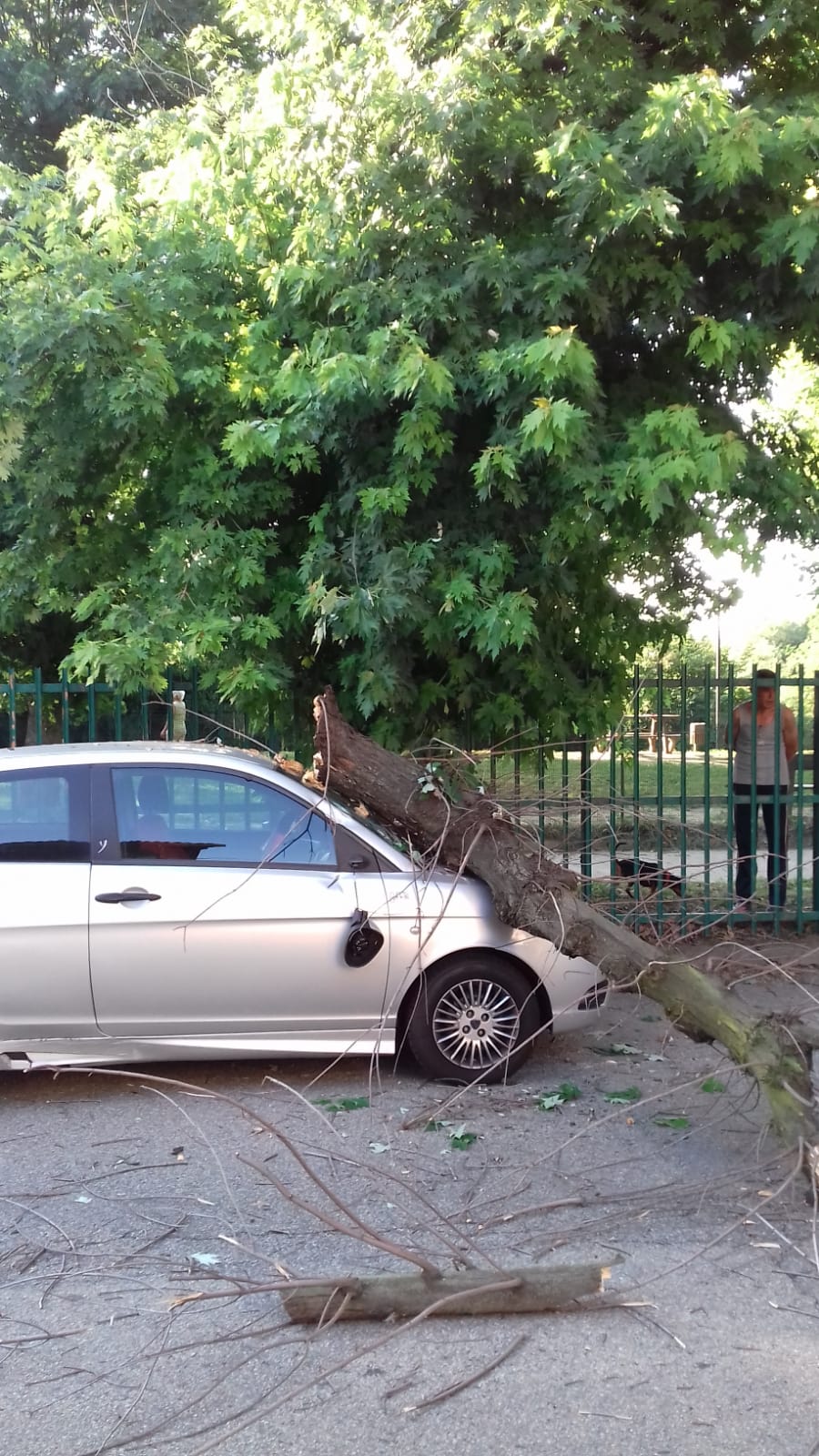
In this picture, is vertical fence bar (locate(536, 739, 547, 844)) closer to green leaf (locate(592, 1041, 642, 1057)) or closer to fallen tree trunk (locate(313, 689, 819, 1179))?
fallen tree trunk (locate(313, 689, 819, 1179))

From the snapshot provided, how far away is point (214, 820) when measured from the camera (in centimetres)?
534

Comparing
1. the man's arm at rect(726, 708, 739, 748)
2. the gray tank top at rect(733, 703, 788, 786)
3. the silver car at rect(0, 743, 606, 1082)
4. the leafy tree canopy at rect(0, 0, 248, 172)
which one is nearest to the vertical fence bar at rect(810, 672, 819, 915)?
the gray tank top at rect(733, 703, 788, 786)

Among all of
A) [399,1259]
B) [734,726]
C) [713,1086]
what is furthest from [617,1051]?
[734,726]

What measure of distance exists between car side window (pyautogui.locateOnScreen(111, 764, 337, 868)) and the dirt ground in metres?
1.17

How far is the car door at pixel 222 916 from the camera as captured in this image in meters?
5.04

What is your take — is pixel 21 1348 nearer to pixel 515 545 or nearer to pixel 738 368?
pixel 515 545

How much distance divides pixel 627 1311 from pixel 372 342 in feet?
15.2

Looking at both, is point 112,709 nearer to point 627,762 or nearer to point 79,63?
point 627,762

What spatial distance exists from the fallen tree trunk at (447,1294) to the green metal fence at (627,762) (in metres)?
2.69

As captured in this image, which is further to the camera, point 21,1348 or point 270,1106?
point 270,1106

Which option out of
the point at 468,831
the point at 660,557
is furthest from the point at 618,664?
the point at 468,831

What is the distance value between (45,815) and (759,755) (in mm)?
5643

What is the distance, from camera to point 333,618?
20.6 feet

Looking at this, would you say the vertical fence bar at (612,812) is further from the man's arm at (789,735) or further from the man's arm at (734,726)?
the man's arm at (789,735)
